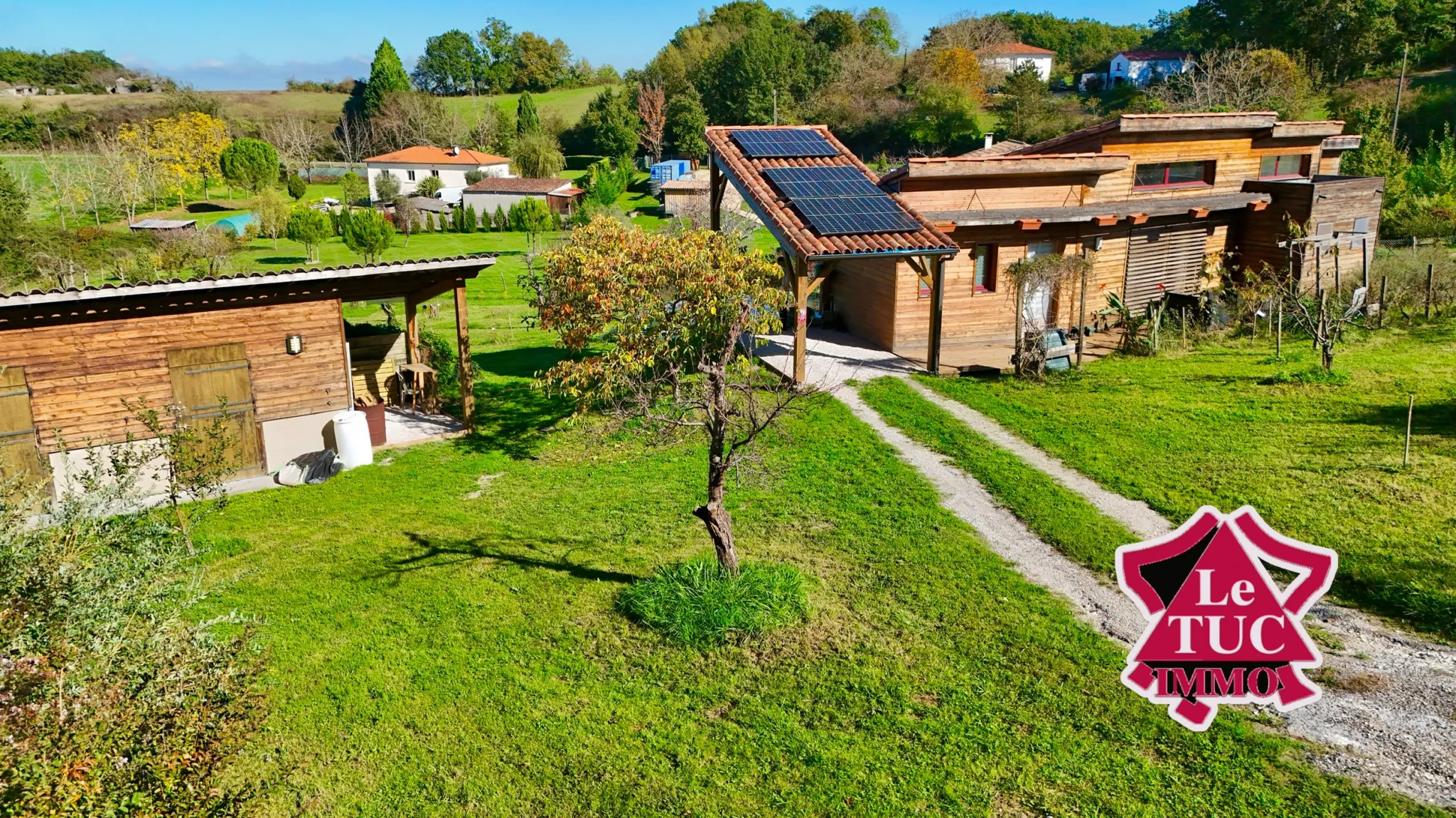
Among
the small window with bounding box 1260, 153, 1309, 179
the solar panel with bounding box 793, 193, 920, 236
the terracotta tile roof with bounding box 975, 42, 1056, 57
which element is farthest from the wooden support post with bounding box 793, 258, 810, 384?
the terracotta tile roof with bounding box 975, 42, 1056, 57

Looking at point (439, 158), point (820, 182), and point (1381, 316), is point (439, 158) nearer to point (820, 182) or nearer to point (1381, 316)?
point (820, 182)

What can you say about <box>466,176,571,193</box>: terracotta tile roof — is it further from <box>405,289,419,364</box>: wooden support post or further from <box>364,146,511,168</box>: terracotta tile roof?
<box>405,289,419,364</box>: wooden support post

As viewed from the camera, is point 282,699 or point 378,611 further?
point 378,611

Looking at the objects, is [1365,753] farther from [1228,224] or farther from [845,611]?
[1228,224]

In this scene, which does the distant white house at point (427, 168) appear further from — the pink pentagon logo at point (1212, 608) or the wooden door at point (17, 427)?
the pink pentagon logo at point (1212, 608)

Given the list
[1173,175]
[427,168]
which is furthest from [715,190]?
[427,168]

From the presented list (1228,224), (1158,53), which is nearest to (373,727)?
(1228,224)
